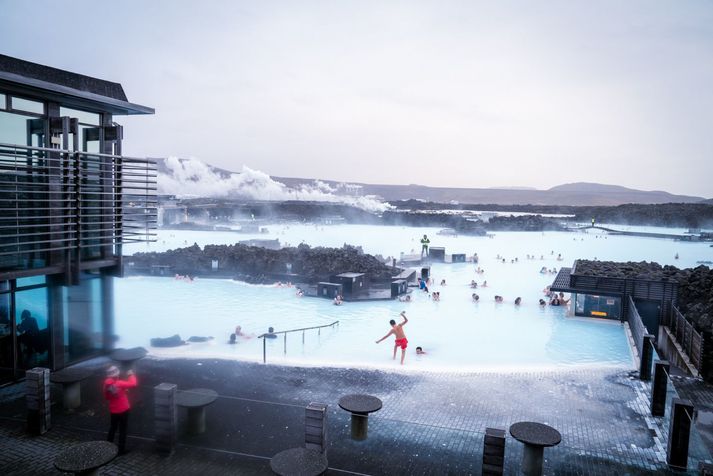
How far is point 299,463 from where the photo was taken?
20.7 ft

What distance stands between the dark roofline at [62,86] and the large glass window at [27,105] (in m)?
0.20

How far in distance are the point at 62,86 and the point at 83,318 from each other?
5.23 meters

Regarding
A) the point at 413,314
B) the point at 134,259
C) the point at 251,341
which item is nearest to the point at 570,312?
the point at 413,314

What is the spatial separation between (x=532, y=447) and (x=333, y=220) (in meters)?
93.5

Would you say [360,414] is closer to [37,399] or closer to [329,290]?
[37,399]

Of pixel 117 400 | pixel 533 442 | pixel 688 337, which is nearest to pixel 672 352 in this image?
pixel 688 337

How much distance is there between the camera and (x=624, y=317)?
19406mm

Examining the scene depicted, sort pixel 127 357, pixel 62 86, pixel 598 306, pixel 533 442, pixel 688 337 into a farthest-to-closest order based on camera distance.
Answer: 1. pixel 598 306
2. pixel 688 337
3. pixel 127 357
4. pixel 62 86
5. pixel 533 442

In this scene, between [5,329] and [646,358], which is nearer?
[5,329]

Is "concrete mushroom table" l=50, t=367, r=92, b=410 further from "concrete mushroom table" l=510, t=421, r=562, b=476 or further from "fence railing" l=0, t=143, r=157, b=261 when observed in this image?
"concrete mushroom table" l=510, t=421, r=562, b=476

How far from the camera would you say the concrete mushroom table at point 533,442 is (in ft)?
23.0

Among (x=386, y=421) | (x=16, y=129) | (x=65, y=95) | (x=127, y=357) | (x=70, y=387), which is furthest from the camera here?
(x=127, y=357)

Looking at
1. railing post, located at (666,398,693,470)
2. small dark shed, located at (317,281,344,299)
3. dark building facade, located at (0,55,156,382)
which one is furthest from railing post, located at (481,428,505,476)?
small dark shed, located at (317,281,344,299)

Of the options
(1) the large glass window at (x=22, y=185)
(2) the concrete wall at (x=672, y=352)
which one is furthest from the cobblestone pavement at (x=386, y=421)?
(2) the concrete wall at (x=672, y=352)
